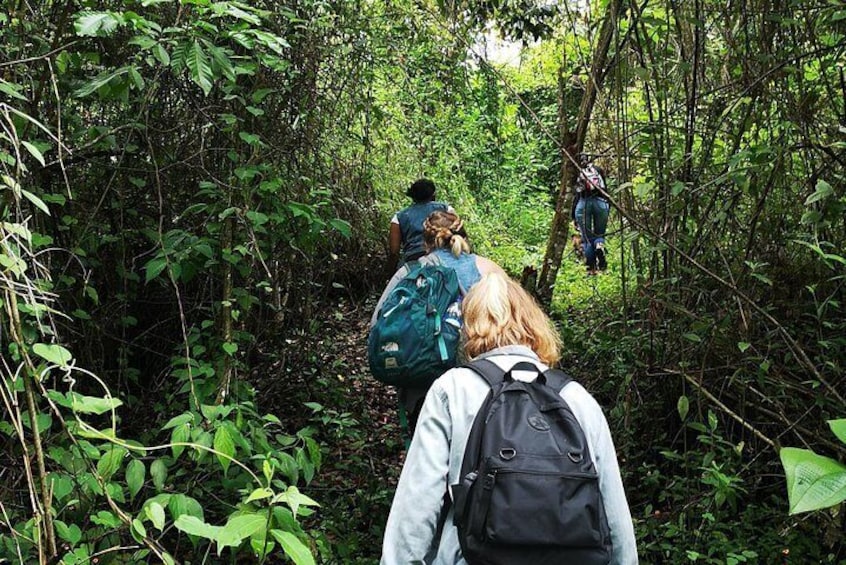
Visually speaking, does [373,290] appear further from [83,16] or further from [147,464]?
[83,16]

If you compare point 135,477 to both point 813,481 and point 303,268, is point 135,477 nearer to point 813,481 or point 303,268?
point 813,481

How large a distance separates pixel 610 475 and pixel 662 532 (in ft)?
6.87

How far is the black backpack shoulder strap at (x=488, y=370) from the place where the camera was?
2.08 m

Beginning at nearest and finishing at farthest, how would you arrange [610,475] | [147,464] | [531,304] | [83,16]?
1. [610,475]
2. [531,304]
3. [83,16]
4. [147,464]

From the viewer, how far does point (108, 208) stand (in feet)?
13.6

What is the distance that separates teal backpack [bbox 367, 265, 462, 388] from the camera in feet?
12.1


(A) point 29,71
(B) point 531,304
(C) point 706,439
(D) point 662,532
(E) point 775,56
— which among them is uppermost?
(E) point 775,56

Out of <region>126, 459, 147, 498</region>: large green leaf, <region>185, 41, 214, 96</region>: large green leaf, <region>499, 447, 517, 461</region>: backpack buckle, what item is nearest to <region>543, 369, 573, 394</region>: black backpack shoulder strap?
<region>499, 447, 517, 461</region>: backpack buckle

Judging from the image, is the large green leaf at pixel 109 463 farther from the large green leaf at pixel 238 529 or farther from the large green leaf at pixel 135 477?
the large green leaf at pixel 238 529

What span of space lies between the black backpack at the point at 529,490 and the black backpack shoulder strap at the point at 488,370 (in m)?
0.08

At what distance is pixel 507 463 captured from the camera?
6.17 feet

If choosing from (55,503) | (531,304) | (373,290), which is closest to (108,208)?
(55,503)

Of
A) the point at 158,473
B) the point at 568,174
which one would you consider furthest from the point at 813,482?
the point at 568,174

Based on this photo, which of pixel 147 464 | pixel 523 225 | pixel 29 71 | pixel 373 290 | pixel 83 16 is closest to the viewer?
pixel 83 16
